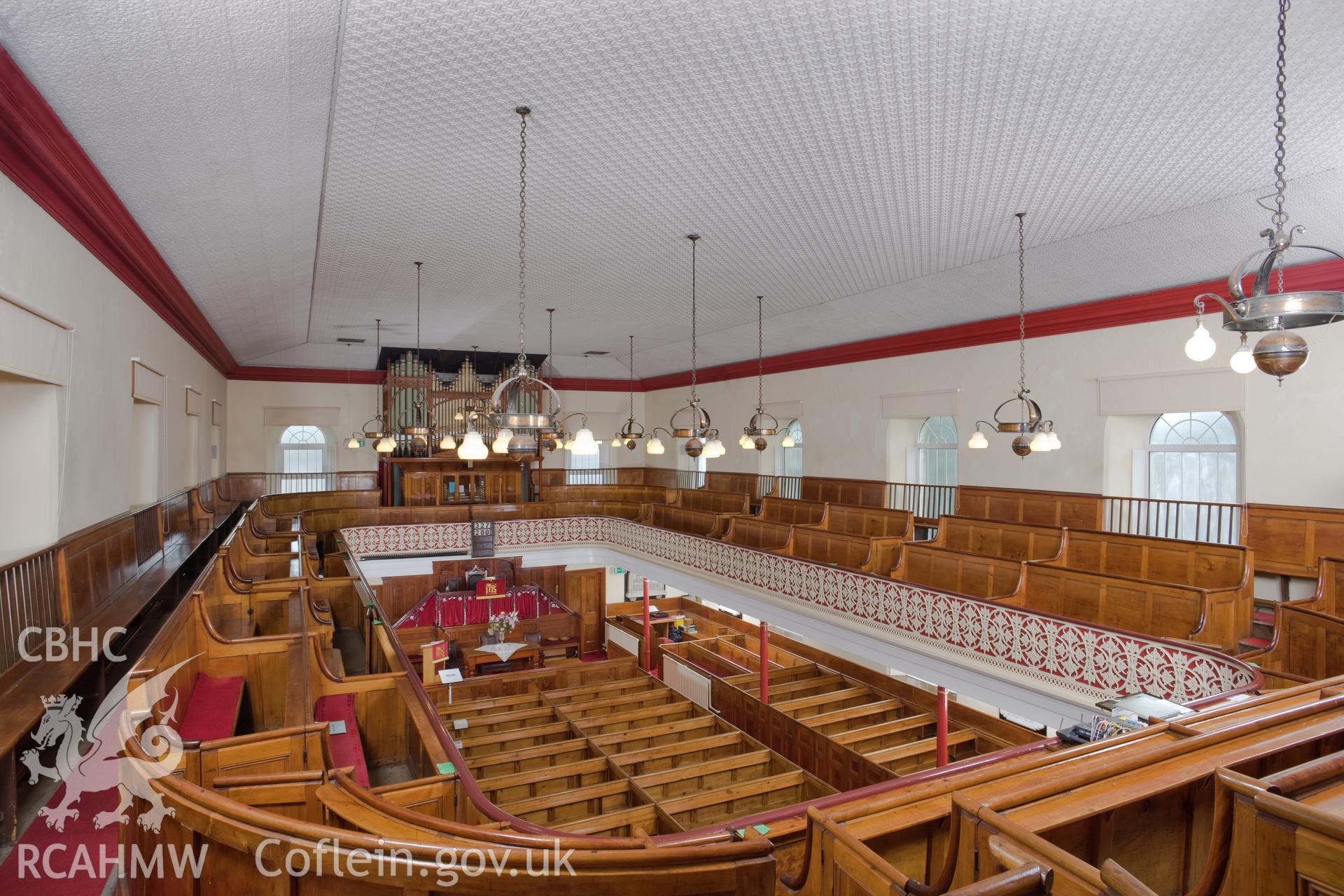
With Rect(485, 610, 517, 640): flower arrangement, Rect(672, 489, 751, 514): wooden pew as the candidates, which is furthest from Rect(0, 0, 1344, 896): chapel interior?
Rect(485, 610, 517, 640): flower arrangement

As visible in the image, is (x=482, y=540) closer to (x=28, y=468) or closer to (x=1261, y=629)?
(x=28, y=468)

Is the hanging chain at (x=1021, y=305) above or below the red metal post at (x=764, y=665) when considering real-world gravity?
above

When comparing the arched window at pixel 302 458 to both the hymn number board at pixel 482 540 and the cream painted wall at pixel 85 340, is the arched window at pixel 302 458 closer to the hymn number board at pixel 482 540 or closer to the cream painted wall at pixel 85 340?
the hymn number board at pixel 482 540

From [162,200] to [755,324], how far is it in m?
9.67

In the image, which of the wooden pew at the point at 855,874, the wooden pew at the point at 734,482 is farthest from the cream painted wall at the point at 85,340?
the wooden pew at the point at 734,482

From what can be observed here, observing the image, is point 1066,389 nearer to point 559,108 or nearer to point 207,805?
point 559,108

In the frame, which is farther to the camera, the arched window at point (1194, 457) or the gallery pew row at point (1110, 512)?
the arched window at point (1194, 457)

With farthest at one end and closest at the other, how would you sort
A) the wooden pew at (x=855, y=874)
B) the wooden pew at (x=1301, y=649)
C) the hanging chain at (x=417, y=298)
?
the hanging chain at (x=417, y=298)
the wooden pew at (x=1301, y=649)
the wooden pew at (x=855, y=874)

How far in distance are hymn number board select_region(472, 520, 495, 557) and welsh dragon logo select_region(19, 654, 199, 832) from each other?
10.6 meters

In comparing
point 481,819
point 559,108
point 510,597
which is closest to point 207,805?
point 481,819

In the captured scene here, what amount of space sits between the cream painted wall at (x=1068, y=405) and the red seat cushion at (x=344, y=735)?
8.97m

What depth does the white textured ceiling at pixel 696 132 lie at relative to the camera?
348 centimetres

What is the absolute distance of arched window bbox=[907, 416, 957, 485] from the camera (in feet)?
38.2

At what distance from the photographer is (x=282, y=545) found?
896 cm
